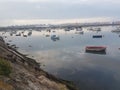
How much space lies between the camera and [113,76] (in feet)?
157

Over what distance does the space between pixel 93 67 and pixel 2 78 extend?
107ft

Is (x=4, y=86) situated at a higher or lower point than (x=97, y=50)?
higher

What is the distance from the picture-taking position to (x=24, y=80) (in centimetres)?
3009

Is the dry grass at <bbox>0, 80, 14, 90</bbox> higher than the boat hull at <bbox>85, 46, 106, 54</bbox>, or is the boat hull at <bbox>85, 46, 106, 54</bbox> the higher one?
the dry grass at <bbox>0, 80, 14, 90</bbox>

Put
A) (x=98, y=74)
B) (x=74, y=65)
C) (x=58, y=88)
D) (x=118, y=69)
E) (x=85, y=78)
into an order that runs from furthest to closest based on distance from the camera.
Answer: (x=74, y=65) < (x=118, y=69) < (x=98, y=74) < (x=85, y=78) < (x=58, y=88)

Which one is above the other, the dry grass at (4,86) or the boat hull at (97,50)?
the dry grass at (4,86)

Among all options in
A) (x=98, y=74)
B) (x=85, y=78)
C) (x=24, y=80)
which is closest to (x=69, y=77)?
(x=85, y=78)

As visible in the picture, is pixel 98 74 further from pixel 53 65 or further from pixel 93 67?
pixel 53 65

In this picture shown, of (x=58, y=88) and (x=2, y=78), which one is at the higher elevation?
(x=2, y=78)

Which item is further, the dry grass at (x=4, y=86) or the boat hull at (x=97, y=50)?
the boat hull at (x=97, y=50)

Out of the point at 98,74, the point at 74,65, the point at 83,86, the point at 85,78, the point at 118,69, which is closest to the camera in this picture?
the point at 83,86

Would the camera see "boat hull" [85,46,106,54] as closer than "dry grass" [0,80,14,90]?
No

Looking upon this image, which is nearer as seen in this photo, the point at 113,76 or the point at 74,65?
the point at 113,76

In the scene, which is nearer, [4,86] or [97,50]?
[4,86]
